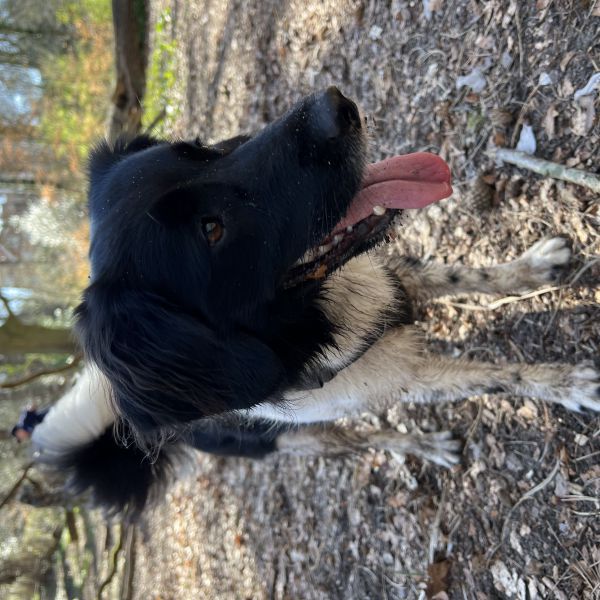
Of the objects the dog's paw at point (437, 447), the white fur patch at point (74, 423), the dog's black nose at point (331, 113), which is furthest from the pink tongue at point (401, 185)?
the white fur patch at point (74, 423)

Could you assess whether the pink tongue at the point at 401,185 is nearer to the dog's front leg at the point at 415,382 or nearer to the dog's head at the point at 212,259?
the dog's head at the point at 212,259

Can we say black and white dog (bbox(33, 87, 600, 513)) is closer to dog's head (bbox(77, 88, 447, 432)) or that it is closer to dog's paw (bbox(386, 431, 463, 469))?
dog's head (bbox(77, 88, 447, 432))

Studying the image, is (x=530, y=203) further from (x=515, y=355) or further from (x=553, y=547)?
(x=553, y=547)

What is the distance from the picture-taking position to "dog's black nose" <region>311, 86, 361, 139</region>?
1859mm

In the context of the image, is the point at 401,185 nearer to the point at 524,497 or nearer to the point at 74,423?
the point at 524,497

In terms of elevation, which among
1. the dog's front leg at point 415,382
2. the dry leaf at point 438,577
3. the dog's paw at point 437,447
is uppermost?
the dog's front leg at point 415,382

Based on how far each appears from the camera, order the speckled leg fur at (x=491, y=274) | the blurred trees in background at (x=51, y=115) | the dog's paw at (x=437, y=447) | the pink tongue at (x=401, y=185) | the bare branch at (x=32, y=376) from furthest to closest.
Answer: the blurred trees in background at (x=51, y=115) → the bare branch at (x=32, y=376) → the dog's paw at (x=437, y=447) → the speckled leg fur at (x=491, y=274) → the pink tongue at (x=401, y=185)

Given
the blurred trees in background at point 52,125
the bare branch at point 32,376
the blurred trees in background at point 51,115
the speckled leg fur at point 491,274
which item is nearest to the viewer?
the speckled leg fur at point 491,274

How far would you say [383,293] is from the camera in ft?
8.75

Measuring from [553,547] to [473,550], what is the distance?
0.50 metres

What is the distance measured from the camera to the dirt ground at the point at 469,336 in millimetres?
2615

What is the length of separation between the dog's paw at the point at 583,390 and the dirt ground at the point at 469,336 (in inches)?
3.5

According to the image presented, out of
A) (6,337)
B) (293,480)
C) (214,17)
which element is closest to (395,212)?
(293,480)

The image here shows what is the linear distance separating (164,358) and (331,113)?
101cm
